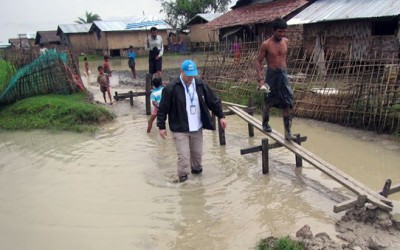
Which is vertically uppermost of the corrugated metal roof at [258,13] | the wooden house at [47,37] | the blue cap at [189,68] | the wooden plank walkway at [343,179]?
the wooden house at [47,37]

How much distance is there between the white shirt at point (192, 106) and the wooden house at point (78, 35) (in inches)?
1363

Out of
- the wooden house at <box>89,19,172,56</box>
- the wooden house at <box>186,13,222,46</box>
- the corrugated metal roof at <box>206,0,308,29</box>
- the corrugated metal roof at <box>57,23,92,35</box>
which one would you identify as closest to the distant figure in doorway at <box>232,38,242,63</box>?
the corrugated metal roof at <box>206,0,308,29</box>

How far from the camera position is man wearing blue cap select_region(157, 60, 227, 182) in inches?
199

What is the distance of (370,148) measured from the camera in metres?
6.59

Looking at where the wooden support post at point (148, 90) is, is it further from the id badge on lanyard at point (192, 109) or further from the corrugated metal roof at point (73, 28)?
the corrugated metal roof at point (73, 28)

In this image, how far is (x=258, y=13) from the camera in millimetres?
19891

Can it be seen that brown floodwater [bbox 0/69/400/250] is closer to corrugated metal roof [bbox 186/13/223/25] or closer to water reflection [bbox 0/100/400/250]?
water reflection [bbox 0/100/400/250]

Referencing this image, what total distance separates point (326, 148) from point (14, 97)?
8.68m

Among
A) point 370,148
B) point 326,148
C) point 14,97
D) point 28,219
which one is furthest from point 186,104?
point 14,97

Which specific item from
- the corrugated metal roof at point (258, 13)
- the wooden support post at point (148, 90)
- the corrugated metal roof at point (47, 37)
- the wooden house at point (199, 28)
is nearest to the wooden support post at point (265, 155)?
the wooden support post at point (148, 90)

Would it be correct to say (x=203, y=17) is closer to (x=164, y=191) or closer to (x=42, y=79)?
(x=42, y=79)

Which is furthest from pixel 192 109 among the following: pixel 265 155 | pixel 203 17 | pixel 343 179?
pixel 203 17

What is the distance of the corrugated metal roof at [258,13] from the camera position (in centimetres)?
1802

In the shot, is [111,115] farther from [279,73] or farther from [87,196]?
[279,73]
